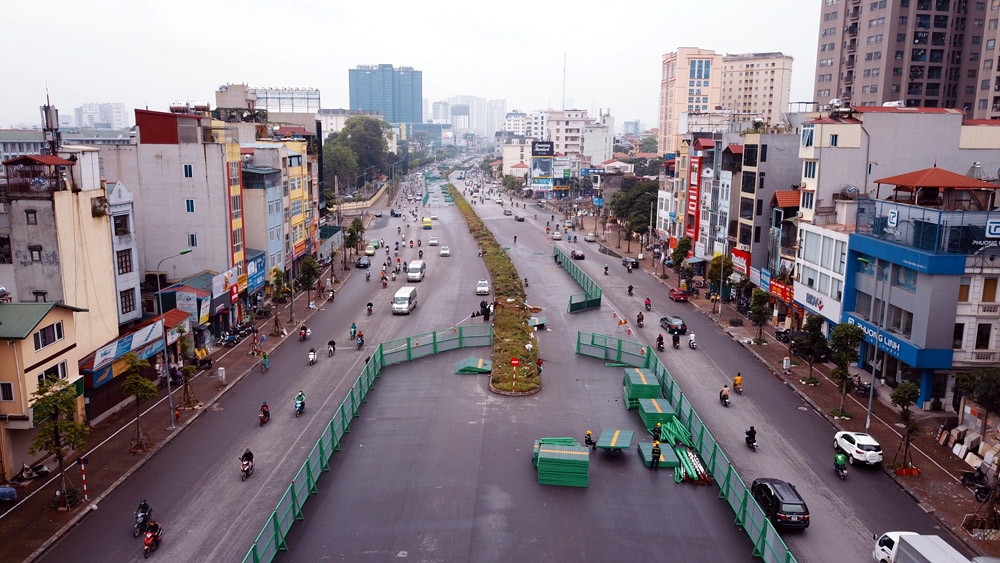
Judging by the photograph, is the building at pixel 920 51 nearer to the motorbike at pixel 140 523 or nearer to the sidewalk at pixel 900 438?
the sidewalk at pixel 900 438

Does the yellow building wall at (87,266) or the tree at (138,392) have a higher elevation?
the yellow building wall at (87,266)

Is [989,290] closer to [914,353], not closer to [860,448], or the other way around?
[914,353]

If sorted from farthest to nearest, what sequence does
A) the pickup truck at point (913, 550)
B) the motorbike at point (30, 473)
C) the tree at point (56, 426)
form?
the motorbike at point (30, 473)
the tree at point (56, 426)
the pickup truck at point (913, 550)

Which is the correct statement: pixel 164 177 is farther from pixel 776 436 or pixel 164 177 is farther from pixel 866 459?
pixel 866 459

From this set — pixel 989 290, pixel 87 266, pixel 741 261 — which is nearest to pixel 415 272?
pixel 741 261

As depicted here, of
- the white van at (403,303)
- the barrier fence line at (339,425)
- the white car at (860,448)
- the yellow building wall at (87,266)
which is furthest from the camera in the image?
the white van at (403,303)

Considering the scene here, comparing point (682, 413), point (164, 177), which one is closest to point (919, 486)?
point (682, 413)

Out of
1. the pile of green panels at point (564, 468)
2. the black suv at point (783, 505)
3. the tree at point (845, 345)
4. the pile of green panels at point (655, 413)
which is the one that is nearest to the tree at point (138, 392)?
the pile of green panels at point (564, 468)

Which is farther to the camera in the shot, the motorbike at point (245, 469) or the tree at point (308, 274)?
the tree at point (308, 274)

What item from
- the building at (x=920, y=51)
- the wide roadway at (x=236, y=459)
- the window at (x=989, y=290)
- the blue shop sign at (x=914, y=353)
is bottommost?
the wide roadway at (x=236, y=459)
